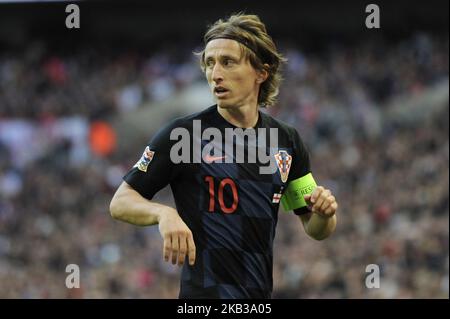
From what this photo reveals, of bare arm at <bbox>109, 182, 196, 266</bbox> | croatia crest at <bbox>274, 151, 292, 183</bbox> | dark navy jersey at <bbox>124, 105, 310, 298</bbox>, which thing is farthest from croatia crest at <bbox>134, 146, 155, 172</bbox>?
croatia crest at <bbox>274, 151, 292, 183</bbox>

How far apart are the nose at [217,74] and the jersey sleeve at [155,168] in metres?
0.36

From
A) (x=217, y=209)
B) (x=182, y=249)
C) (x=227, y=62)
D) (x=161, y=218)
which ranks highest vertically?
(x=227, y=62)

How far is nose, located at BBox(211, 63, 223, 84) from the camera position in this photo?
4699 mm

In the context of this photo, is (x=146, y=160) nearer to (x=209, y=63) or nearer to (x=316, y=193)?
(x=209, y=63)

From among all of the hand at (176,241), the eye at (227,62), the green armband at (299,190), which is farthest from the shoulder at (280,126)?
the hand at (176,241)

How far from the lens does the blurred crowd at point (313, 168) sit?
1492cm

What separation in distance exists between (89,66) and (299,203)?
23.0 meters

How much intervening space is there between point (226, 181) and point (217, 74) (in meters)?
0.60

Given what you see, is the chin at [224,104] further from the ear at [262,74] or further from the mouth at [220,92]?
the ear at [262,74]

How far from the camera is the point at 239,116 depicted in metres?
4.84

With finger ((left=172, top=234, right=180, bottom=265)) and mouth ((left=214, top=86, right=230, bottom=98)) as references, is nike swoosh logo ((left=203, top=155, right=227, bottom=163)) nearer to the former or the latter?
mouth ((left=214, top=86, right=230, bottom=98))

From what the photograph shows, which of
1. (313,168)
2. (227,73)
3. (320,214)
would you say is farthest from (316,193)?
(313,168)

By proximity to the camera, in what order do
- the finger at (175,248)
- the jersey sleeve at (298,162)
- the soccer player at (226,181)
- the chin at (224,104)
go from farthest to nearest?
the jersey sleeve at (298,162) → the chin at (224,104) → the soccer player at (226,181) → the finger at (175,248)

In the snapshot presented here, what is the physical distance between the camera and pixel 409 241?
14805mm
